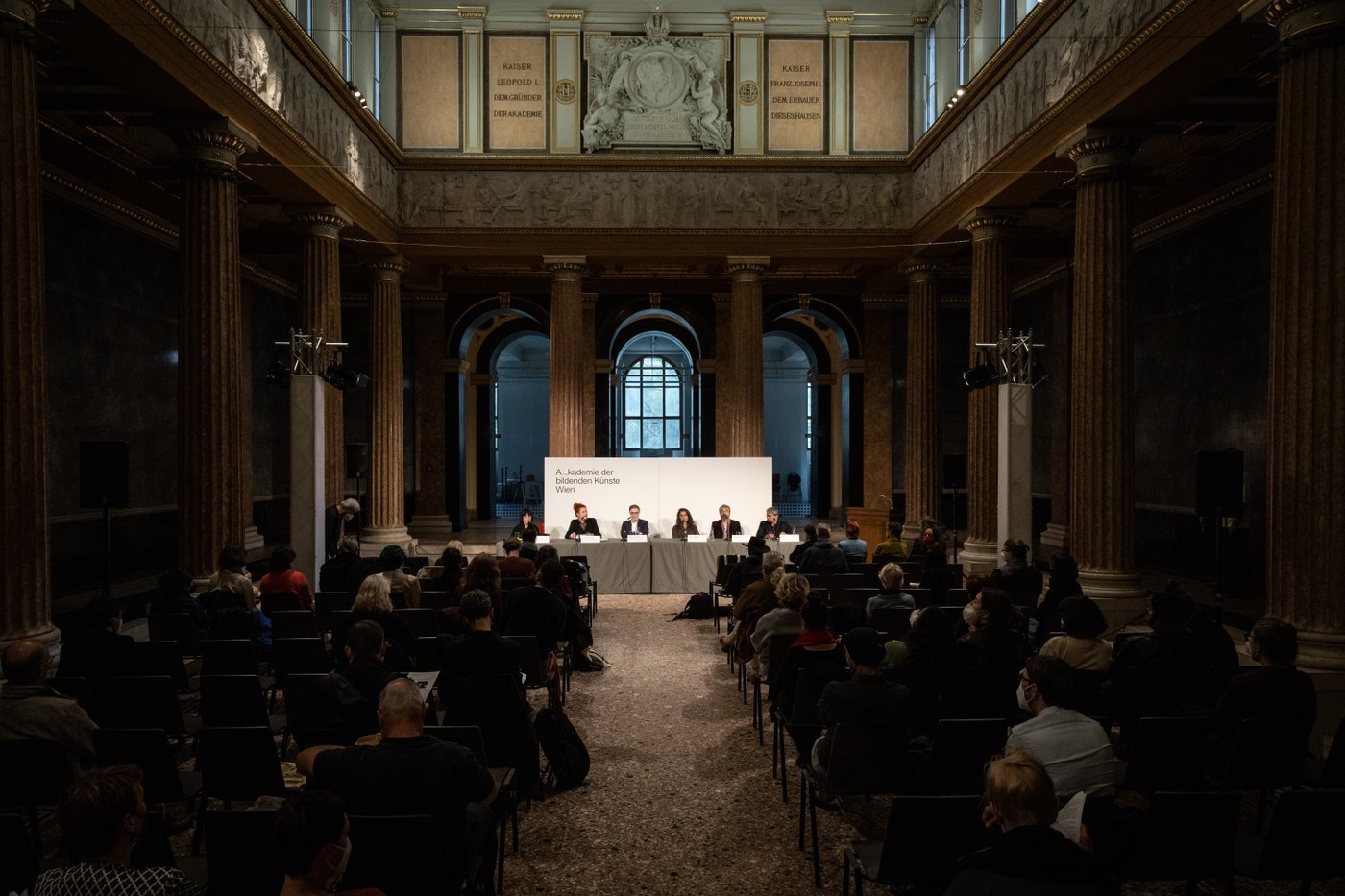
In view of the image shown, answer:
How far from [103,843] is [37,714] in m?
2.31

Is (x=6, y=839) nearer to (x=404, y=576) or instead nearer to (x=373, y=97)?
(x=404, y=576)

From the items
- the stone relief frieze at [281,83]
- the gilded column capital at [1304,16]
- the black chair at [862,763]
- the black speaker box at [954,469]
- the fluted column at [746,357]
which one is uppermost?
the stone relief frieze at [281,83]

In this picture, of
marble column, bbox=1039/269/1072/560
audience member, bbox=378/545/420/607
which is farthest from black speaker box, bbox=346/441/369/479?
marble column, bbox=1039/269/1072/560

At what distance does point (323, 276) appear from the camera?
1462 cm

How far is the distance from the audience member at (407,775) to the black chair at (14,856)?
36.5 inches

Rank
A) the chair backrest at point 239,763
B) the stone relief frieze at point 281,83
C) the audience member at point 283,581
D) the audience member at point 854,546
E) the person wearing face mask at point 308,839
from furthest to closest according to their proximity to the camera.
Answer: the audience member at point 854,546, the stone relief frieze at point 281,83, the audience member at point 283,581, the chair backrest at point 239,763, the person wearing face mask at point 308,839

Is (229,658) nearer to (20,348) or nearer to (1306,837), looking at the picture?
(20,348)

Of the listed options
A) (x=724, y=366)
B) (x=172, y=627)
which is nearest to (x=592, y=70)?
(x=724, y=366)

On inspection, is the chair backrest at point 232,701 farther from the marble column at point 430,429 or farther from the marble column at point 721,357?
the marble column at point 721,357

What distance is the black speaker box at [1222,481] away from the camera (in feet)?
32.9

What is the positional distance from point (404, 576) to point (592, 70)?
13437mm

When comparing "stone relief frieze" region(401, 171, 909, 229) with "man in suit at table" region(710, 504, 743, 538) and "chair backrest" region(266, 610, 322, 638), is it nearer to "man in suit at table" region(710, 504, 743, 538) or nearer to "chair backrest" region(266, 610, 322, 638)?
"man in suit at table" region(710, 504, 743, 538)

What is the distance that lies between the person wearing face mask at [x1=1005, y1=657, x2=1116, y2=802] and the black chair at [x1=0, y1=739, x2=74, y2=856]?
444cm

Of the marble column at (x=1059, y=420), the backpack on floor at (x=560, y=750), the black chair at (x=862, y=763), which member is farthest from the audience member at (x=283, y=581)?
the marble column at (x=1059, y=420)
